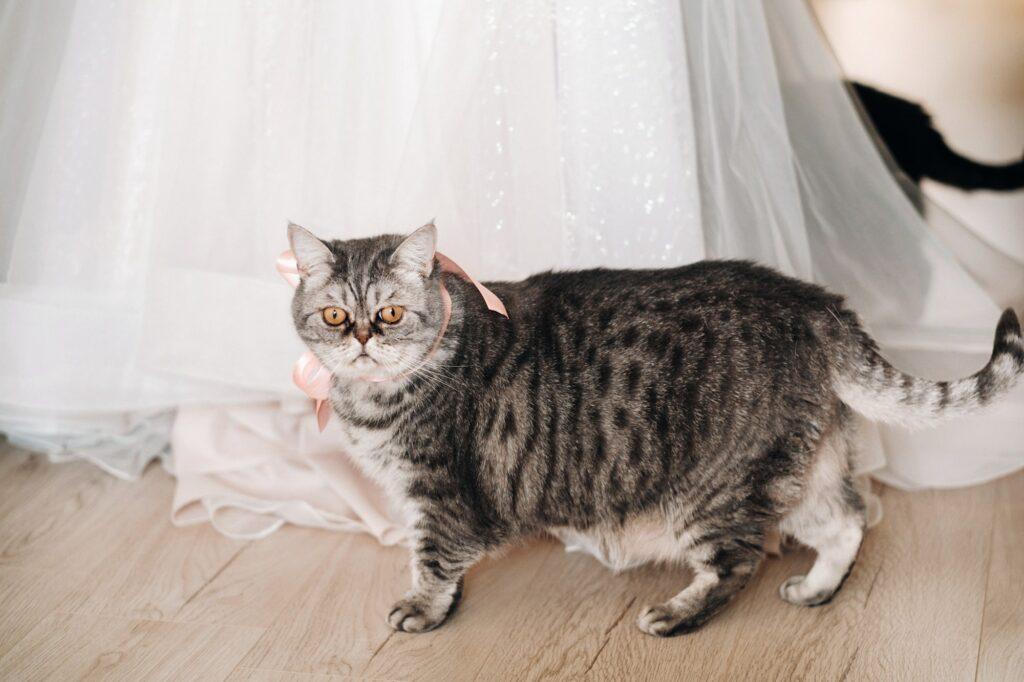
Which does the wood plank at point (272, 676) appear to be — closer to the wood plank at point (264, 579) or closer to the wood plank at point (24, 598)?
the wood plank at point (264, 579)

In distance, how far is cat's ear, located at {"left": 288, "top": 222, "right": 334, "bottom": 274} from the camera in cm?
134

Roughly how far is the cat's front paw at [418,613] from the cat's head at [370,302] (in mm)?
346

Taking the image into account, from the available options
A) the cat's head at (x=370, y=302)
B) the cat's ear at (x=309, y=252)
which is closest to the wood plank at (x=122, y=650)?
the cat's head at (x=370, y=302)

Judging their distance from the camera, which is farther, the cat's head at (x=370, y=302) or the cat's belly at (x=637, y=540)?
the cat's belly at (x=637, y=540)

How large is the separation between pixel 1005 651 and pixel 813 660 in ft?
0.87

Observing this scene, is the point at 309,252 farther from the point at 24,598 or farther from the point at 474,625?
the point at 24,598

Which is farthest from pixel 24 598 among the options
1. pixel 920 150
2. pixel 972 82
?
pixel 972 82

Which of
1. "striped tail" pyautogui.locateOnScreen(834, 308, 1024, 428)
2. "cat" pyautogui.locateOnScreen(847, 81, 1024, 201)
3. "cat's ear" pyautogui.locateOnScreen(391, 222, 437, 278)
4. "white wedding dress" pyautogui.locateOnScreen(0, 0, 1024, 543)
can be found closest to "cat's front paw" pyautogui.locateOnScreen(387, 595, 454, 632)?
"white wedding dress" pyautogui.locateOnScreen(0, 0, 1024, 543)

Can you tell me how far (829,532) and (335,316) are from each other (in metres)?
0.79

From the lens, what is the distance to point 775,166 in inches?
66.1

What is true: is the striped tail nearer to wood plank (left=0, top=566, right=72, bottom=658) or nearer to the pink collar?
the pink collar

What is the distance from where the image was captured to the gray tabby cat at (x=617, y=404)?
1364 millimetres

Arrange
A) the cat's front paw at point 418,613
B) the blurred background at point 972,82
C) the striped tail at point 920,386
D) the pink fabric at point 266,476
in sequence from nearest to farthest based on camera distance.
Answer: the striped tail at point 920,386 → the cat's front paw at point 418,613 → the pink fabric at point 266,476 → the blurred background at point 972,82

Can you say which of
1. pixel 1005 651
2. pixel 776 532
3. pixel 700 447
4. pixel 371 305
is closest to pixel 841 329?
pixel 700 447
